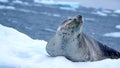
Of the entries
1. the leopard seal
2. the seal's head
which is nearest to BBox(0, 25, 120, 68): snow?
the leopard seal

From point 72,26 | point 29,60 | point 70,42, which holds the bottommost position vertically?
point 29,60

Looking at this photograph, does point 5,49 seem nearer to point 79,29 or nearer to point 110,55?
point 79,29

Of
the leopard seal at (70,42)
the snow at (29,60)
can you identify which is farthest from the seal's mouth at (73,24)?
the snow at (29,60)

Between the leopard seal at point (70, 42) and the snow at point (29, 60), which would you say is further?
the leopard seal at point (70, 42)

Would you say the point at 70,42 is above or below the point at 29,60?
above

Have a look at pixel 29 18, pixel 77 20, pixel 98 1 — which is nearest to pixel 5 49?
pixel 77 20

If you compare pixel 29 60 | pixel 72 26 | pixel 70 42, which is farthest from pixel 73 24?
pixel 29 60

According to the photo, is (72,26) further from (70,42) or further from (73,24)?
(70,42)

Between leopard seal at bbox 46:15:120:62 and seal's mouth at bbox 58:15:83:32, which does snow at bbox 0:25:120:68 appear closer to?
leopard seal at bbox 46:15:120:62

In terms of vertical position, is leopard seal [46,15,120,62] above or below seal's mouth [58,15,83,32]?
below

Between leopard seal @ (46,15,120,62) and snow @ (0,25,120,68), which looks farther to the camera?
leopard seal @ (46,15,120,62)

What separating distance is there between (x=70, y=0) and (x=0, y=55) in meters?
31.2

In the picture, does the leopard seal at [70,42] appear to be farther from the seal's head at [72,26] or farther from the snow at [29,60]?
the snow at [29,60]

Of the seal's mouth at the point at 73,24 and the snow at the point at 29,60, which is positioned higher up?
the seal's mouth at the point at 73,24
